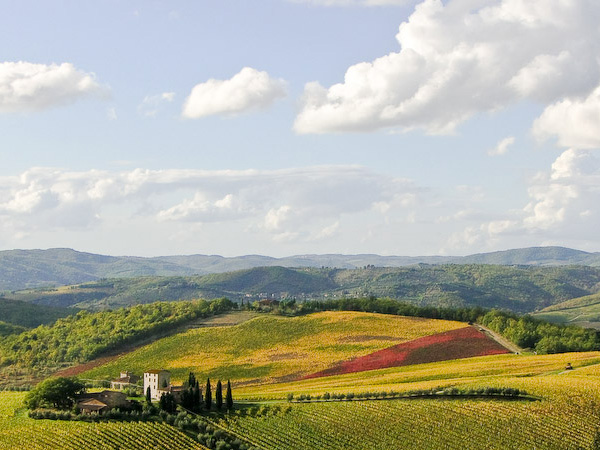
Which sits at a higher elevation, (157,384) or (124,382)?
(157,384)

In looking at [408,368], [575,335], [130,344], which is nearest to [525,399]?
[408,368]

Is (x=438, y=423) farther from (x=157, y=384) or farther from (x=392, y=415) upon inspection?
(x=157, y=384)

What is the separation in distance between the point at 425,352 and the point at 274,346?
3706 centimetres

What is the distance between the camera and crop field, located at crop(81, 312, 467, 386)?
144 m

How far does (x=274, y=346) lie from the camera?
6511 inches

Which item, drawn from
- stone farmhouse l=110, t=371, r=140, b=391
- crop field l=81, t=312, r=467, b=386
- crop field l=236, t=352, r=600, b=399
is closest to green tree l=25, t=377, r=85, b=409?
stone farmhouse l=110, t=371, r=140, b=391

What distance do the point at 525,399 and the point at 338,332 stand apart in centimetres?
8004

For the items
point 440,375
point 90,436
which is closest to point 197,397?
point 90,436

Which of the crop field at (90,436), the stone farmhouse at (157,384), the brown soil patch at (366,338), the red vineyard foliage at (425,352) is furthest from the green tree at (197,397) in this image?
the brown soil patch at (366,338)

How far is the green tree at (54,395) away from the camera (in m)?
98.8

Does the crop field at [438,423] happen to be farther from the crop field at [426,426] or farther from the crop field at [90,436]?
the crop field at [90,436]

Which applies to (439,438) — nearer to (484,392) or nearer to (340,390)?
(484,392)

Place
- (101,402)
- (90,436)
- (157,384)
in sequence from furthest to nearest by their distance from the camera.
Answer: (157,384), (101,402), (90,436)

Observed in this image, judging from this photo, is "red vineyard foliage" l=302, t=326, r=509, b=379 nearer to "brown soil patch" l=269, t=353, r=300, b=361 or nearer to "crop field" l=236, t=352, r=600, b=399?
"crop field" l=236, t=352, r=600, b=399
